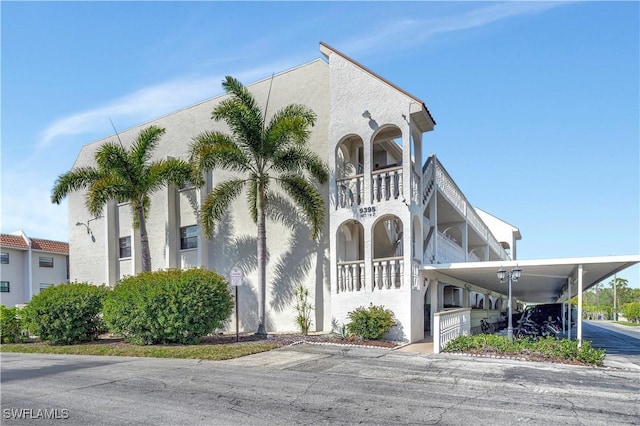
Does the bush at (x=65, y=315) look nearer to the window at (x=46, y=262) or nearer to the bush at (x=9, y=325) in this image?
the bush at (x=9, y=325)

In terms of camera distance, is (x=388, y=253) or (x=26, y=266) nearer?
(x=388, y=253)

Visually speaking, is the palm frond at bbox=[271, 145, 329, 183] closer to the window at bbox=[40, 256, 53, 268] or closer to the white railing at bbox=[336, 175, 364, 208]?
the white railing at bbox=[336, 175, 364, 208]

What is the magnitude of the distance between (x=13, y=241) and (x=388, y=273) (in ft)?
106

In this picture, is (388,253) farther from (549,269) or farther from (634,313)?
(634,313)

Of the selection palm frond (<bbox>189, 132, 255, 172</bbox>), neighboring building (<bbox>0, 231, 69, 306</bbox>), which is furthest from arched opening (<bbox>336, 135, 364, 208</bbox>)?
neighboring building (<bbox>0, 231, 69, 306</bbox>)

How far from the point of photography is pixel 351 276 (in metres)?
16.6

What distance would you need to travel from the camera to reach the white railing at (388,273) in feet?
51.5

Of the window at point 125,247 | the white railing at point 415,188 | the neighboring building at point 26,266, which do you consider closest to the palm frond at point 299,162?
the white railing at point 415,188

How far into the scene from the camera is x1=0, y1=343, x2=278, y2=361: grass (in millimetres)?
12938

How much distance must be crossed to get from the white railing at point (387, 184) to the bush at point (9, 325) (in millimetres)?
16138

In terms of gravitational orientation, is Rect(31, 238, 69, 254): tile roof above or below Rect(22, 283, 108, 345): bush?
above

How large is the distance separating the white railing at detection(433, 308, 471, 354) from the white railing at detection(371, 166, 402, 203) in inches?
173

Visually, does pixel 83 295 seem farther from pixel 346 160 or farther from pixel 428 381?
pixel 428 381

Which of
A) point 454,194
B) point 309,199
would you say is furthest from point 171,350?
point 454,194
